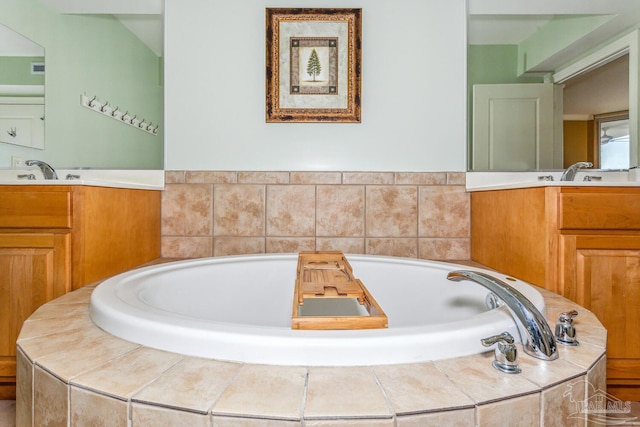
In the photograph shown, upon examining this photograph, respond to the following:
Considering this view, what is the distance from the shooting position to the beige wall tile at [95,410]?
50 centimetres

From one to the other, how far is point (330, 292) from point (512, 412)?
0.57m

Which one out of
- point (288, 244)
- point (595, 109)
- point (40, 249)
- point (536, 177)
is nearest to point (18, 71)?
point (40, 249)

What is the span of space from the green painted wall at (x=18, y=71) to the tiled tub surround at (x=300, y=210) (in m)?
0.81

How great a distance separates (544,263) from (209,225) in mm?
1539

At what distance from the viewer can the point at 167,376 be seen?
557mm

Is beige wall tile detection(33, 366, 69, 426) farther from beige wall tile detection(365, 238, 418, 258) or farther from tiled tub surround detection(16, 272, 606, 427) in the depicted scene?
beige wall tile detection(365, 238, 418, 258)

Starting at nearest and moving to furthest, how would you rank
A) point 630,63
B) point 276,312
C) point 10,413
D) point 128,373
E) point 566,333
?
point 128,373
point 566,333
point 10,413
point 276,312
point 630,63

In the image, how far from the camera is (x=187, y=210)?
178cm

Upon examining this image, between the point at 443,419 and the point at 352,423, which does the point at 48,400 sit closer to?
the point at 352,423

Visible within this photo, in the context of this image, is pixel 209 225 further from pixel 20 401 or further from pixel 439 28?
pixel 439 28

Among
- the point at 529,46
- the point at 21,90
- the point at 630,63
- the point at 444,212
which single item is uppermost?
the point at 529,46

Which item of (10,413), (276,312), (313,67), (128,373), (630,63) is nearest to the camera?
(128,373)

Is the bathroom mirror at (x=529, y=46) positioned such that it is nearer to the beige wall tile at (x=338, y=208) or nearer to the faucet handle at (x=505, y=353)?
the beige wall tile at (x=338, y=208)

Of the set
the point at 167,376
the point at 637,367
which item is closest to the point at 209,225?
the point at 167,376
